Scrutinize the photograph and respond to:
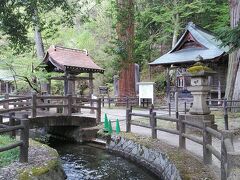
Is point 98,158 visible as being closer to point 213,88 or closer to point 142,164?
point 142,164

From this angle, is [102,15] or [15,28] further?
[102,15]

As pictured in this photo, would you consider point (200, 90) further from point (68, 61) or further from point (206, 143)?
point (68, 61)

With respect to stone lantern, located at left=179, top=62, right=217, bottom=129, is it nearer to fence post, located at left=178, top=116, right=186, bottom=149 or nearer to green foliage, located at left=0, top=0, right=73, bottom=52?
fence post, located at left=178, top=116, right=186, bottom=149

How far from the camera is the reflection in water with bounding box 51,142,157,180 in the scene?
972 centimetres

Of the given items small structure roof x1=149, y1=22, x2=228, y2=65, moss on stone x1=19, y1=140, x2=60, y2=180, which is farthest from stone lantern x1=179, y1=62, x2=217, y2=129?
small structure roof x1=149, y1=22, x2=228, y2=65

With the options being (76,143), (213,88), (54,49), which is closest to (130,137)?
(76,143)

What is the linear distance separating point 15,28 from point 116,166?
18.4 ft

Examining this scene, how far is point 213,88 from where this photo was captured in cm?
2308

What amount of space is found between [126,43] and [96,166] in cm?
1278

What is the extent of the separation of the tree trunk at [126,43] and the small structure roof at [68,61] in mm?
2861

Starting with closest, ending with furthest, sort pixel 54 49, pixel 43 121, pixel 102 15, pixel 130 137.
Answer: pixel 130 137
pixel 43 121
pixel 54 49
pixel 102 15

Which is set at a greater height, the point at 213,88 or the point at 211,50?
the point at 211,50

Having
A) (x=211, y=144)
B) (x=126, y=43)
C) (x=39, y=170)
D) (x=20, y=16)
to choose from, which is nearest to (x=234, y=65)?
(x=126, y=43)

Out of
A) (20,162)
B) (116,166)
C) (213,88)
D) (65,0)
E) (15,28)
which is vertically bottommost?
(116,166)
